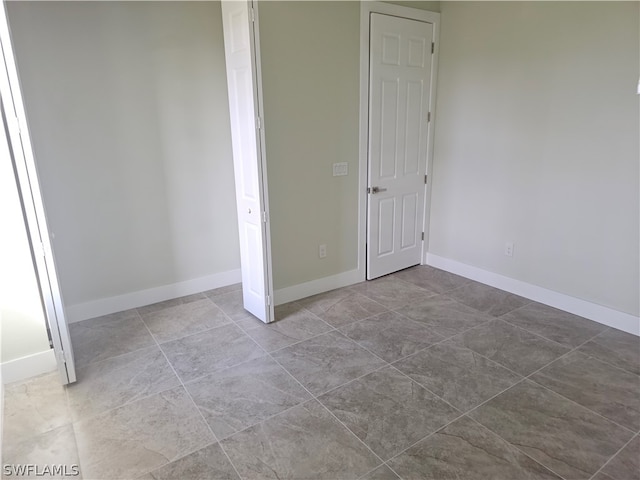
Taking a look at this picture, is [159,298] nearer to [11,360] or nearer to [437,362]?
[11,360]

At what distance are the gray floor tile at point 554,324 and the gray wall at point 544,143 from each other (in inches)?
7.9

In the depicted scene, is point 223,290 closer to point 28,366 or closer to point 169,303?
point 169,303

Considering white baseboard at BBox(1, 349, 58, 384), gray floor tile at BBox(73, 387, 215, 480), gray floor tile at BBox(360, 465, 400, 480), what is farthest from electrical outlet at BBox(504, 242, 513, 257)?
white baseboard at BBox(1, 349, 58, 384)

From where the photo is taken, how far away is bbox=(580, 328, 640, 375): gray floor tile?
8.76 feet

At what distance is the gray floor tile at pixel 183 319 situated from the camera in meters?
3.14

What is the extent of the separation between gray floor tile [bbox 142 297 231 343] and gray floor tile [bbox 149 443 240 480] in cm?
122

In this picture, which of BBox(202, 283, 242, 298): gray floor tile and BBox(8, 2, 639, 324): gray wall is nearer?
BBox(8, 2, 639, 324): gray wall

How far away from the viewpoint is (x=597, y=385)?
2453mm

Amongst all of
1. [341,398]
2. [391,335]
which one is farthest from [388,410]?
[391,335]

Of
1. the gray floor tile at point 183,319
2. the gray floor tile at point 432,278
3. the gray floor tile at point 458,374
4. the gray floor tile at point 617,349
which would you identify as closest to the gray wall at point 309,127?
the gray floor tile at point 183,319

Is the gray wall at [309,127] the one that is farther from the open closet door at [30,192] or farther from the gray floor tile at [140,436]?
the open closet door at [30,192]

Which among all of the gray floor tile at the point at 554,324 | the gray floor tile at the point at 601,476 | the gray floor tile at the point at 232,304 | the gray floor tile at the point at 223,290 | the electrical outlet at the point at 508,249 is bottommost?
the gray floor tile at the point at 601,476

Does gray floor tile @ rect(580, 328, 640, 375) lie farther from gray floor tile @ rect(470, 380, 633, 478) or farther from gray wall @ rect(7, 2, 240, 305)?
gray wall @ rect(7, 2, 240, 305)

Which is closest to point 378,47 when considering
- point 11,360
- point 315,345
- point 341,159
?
point 341,159
